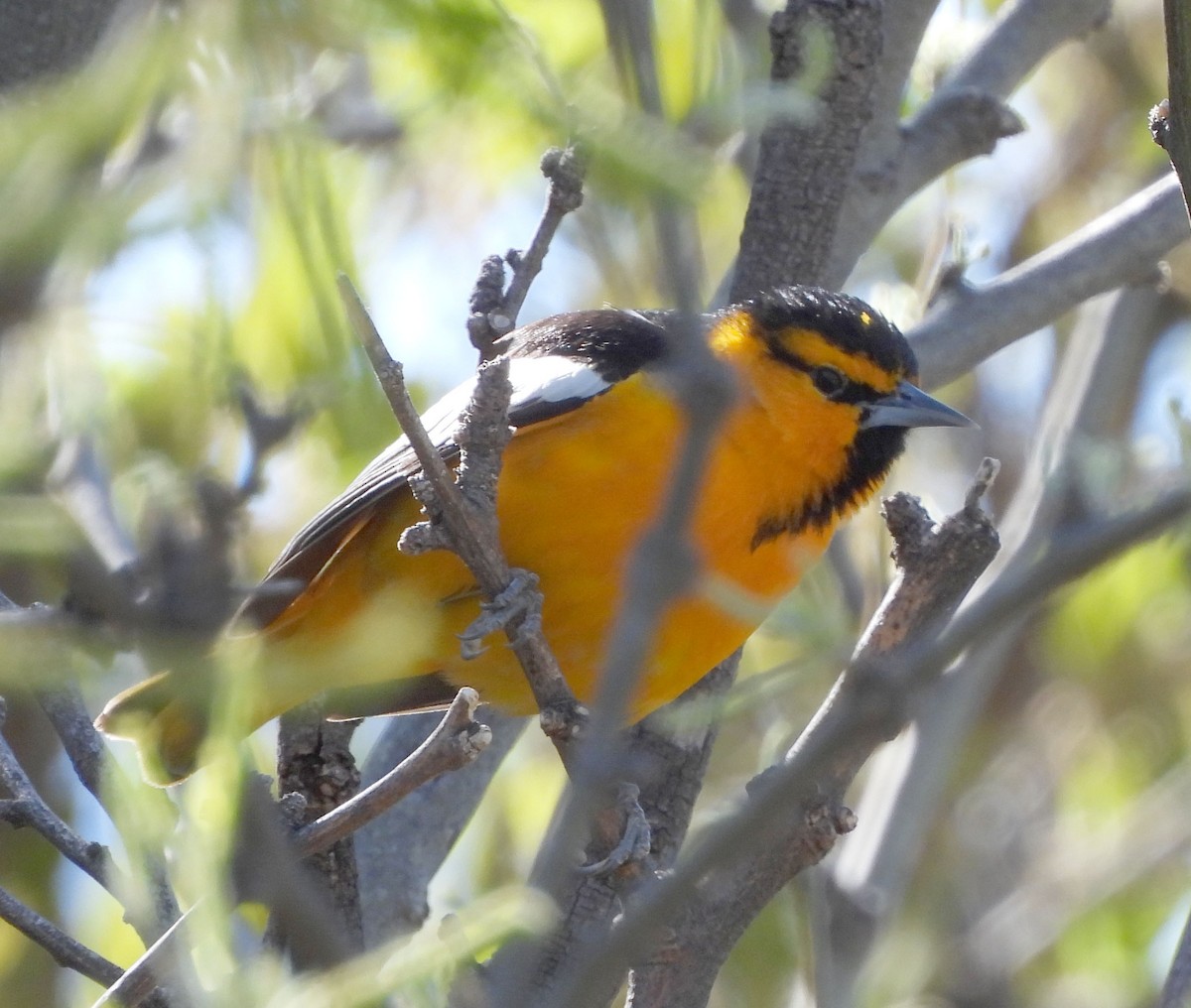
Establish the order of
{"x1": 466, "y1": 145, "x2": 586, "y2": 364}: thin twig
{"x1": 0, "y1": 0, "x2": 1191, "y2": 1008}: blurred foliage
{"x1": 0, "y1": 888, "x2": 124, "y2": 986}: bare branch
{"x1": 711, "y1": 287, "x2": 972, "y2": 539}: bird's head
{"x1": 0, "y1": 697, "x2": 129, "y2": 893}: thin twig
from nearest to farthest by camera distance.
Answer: {"x1": 0, "y1": 0, "x2": 1191, "y2": 1008}: blurred foliage → {"x1": 0, "y1": 888, "x2": 124, "y2": 986}: bare branch → {"x1": 0, "y1": 697, "x2": 129, "y2": 893}: thin twig → {"x1": 466, "y1": 145, "x2": 586, "y2": 364}: thin twig → {"x1": 711, "y1": 287, "x2": 972, "y2": 539}: bird's head

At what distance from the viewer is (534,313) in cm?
379

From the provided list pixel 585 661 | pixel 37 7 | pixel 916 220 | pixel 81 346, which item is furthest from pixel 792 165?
pixel 916 220

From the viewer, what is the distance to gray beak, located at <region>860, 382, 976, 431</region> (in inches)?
143

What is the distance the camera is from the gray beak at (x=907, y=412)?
3.64 m

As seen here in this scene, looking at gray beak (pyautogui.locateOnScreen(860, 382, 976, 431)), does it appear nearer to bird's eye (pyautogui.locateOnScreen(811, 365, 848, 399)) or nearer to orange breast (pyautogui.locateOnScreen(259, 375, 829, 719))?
bird's eye (pyautogui.locateOnScreen(811, 365, 848, 399))

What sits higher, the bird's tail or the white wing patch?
the white wing patch

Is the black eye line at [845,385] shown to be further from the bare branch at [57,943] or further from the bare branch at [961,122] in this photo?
the bare branch at [57,943]

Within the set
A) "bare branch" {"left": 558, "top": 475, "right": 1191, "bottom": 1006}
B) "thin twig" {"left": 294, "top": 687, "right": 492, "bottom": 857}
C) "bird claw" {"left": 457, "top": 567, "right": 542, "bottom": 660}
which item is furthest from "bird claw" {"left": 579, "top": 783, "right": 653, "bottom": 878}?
"bare branch" {"left": 558, "top": 475, "right": 1191, "bottom": 1006}

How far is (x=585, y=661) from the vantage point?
350cm

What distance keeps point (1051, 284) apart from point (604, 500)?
4.67ft

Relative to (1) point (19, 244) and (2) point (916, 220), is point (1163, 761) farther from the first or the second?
(1) point (19, 244)

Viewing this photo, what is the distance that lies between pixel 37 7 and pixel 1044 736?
452 centimetres

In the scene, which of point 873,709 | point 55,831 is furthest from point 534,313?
point 873,709

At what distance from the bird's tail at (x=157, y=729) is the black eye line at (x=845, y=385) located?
163cm
